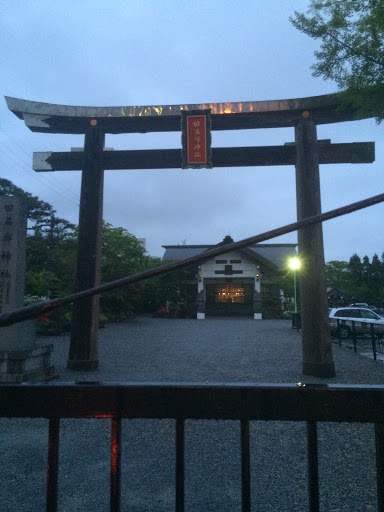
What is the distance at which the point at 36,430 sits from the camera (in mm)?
4113

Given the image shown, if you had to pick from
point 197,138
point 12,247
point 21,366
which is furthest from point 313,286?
point 12,247

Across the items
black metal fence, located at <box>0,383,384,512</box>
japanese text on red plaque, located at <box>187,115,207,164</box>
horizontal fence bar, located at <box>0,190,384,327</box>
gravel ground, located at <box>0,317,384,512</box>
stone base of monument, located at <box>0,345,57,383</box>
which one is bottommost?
gravel ground, located at <box>0,317,384,512</box>

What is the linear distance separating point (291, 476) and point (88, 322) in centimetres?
491

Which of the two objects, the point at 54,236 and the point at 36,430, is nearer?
the point at 36,430

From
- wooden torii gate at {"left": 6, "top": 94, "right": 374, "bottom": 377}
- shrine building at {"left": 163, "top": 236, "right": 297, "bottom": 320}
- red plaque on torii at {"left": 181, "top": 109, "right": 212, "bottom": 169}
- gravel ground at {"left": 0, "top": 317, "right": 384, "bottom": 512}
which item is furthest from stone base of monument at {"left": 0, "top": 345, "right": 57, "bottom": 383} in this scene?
shrine building at {"left": 163, "top": 236, "right": 297, "bottom": 320}

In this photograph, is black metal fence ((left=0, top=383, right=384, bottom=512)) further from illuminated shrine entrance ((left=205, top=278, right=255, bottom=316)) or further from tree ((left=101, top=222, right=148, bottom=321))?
illuminated shrine entrance ((left=205, top=278, right=255, bottom=316))

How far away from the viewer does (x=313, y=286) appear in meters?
6.50

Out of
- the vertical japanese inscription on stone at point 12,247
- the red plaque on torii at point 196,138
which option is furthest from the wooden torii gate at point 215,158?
the vertical japanese inscription on stone at point 12,247

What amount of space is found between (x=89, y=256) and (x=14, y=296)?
5.52 feet

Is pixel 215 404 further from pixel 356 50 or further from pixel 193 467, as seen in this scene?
pixel 356 50

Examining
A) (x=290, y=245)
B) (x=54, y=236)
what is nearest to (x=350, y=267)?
(x=290, y=245)

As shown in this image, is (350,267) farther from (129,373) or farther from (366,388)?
(366,388)

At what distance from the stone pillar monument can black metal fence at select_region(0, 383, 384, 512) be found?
5.31 metres

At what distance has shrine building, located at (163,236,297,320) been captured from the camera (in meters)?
25.5
